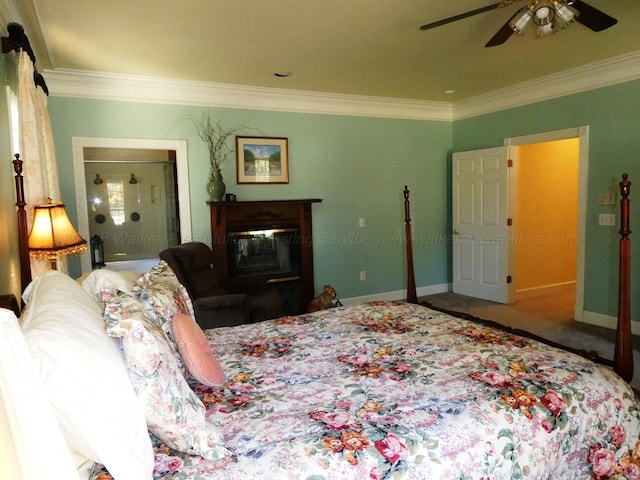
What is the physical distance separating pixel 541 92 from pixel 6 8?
4.82 meters

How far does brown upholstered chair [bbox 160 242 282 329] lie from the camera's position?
3479 mm

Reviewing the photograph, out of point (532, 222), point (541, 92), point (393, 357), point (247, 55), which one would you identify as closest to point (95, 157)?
point (247, 55)

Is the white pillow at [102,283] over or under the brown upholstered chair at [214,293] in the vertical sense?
over

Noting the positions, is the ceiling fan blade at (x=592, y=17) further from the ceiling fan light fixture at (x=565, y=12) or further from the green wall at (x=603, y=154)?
the green wall at (x=603, y=154)

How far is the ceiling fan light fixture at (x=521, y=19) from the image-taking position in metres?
2.27

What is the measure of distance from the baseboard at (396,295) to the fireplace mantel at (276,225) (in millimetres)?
672

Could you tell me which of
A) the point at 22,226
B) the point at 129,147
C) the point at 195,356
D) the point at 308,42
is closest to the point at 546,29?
the point at 308,42

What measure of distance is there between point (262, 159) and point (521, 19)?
10.3 feet

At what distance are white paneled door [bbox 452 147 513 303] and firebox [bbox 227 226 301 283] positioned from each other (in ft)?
7.65

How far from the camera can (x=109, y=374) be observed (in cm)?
111

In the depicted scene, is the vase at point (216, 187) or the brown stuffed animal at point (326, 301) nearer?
the brown stuffed animal at point (326, 301)

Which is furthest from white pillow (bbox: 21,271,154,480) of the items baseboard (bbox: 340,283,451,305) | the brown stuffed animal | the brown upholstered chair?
baseboard (bbox: 340,283,451,305)

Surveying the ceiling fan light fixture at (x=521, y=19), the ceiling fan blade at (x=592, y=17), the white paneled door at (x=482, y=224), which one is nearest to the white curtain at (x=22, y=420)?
the ceiling fan light fixture at (x=521, y=19)

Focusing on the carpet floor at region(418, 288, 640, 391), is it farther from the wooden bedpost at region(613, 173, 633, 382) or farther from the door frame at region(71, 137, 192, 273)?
the door frame at region(71, 137, 192, 273)
